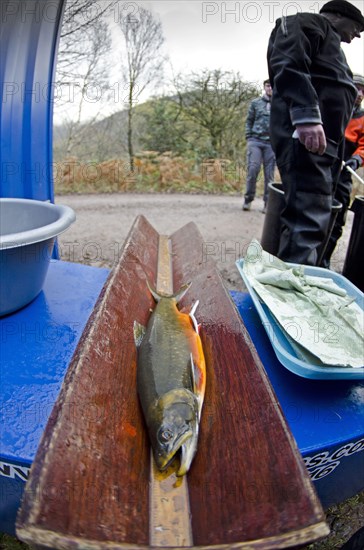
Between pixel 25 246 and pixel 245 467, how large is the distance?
1.17 metres

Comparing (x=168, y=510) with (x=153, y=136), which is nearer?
(x=168, y=510)

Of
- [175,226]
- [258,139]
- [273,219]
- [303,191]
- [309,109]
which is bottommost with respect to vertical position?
[175,226]

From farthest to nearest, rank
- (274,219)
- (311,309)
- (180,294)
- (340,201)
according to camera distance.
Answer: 1. (340,201)
2. (274,219)
3. (180,294)
4. (311,309)

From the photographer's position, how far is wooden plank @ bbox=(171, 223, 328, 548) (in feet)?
2.60

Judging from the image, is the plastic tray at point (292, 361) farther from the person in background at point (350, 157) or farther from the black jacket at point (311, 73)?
the person in background at point (350, 157)

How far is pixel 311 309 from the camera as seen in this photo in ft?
5.44

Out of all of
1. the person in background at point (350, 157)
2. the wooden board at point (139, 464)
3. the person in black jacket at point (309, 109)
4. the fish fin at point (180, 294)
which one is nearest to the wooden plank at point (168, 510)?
the wooden board at point (139, 464)

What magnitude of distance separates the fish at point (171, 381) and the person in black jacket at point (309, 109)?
147 centimetres

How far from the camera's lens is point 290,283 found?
178cm

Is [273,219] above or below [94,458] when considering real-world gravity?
above

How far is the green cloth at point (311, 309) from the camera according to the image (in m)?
1.37

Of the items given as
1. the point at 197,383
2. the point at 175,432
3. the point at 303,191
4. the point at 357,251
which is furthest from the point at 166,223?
the point at 175,432

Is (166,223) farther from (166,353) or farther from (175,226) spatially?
(166,353)

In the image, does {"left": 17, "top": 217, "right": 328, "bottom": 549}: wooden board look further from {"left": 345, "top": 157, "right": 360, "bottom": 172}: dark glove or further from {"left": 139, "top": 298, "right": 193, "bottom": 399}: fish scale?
{"left": 345, "top": 157, "right": 360, "bottom": 172}: dark glove
